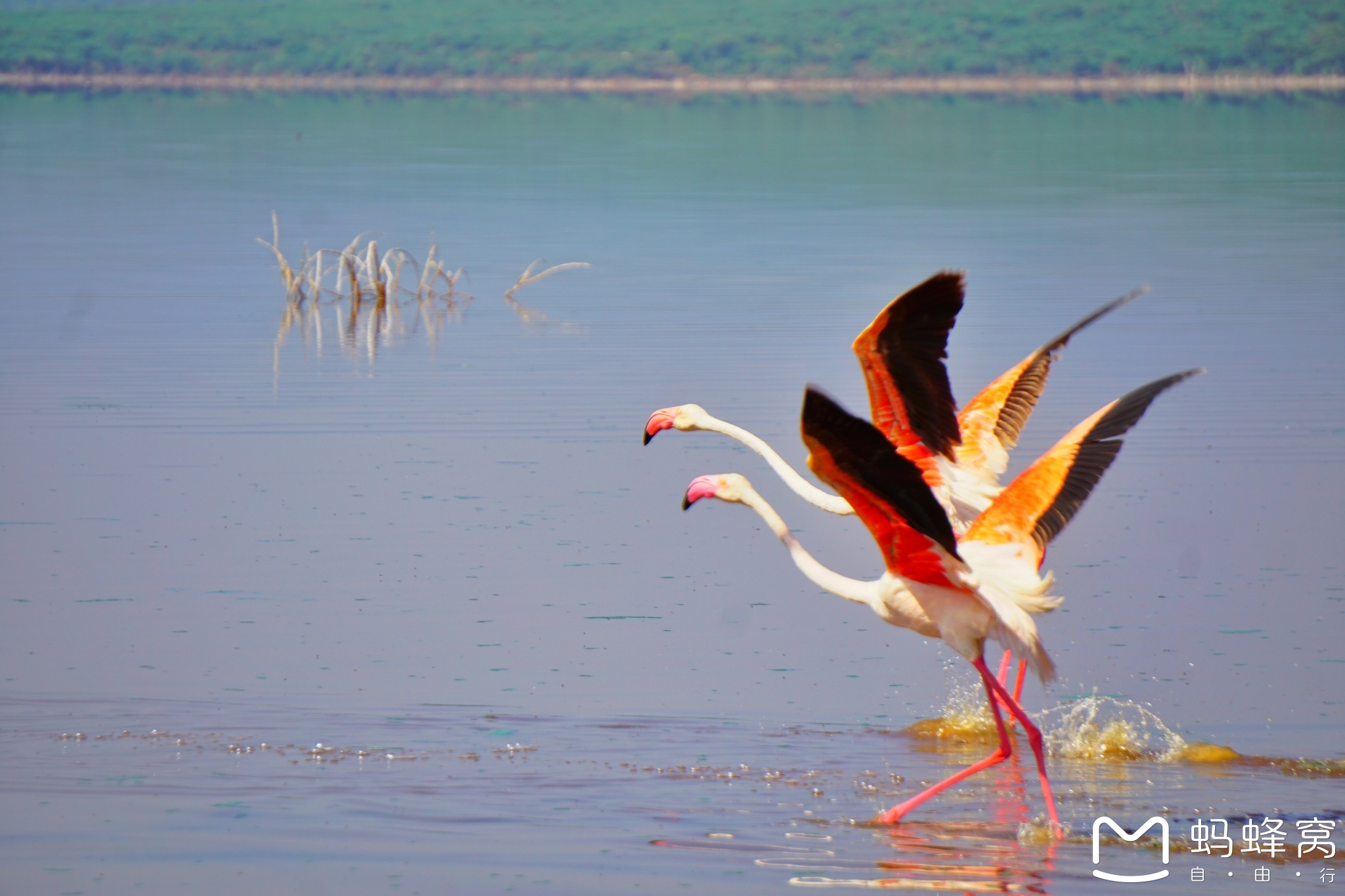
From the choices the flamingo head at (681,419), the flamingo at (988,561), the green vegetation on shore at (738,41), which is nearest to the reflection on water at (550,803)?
the flamingo at (988,561)

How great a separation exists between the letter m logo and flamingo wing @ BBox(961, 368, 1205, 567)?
1.16 metres

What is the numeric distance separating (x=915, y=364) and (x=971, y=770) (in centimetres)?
161

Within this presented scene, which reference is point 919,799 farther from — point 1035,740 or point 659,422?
point 659,422

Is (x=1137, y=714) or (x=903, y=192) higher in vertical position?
(x=903, y=192)

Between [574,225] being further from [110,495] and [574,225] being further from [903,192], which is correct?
[110,495]

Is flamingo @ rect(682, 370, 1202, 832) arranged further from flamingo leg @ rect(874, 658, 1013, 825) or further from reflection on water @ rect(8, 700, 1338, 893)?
reflection on water @ rect(8, 700, 1338, 893)

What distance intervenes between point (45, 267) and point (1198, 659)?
1780 cm

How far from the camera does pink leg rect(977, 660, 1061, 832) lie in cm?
707

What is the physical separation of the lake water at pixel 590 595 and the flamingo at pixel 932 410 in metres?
0.91

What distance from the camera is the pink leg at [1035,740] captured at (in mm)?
7074

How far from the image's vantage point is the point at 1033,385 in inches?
367

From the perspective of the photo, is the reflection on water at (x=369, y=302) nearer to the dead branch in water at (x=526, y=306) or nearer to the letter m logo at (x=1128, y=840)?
the dead branch in water at (x=526, y=306)

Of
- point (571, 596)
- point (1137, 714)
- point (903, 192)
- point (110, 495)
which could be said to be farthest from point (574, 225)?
point (1137, 714)

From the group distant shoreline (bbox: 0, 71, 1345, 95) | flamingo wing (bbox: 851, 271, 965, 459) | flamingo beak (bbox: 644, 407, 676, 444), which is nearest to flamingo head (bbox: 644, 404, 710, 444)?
flamingo beak (bbox: 644, 407, 676, 444)
